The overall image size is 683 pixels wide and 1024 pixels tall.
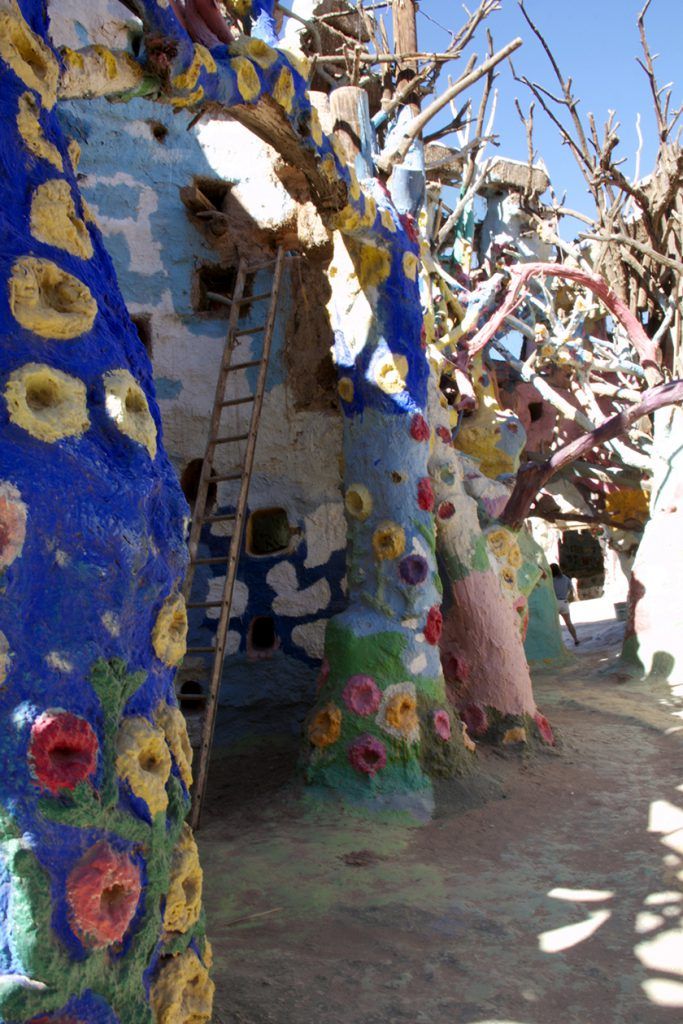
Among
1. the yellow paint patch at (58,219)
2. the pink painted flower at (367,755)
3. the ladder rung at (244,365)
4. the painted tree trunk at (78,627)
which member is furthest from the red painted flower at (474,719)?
the yellow paint patch at (58,219)

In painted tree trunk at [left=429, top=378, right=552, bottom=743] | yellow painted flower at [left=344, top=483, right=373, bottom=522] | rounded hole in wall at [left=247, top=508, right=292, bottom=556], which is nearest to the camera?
yellow painted flower at [left=344, top=483, right=373, bottom=522]

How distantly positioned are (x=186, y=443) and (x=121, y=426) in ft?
11.1

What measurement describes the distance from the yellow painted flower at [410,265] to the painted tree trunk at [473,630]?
0.76 meters

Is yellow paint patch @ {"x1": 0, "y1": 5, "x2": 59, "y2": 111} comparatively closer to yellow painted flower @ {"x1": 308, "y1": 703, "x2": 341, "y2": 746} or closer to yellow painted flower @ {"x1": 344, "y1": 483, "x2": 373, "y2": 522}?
yellow painted flower @ {"x1": 344, "y1": 483, "x2": 373, "y2": 522}

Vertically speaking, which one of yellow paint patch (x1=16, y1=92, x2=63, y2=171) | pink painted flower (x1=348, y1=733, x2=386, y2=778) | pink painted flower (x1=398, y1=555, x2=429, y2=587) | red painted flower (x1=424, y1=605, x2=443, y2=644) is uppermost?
yellow paint patch (x1=16, y1=92, x2=63, y2=171)

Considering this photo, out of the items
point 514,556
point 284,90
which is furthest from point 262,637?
point 284,90

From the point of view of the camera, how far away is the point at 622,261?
32.1 feet

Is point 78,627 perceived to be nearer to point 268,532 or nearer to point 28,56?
point 28,56

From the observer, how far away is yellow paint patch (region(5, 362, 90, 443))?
6.50 ft

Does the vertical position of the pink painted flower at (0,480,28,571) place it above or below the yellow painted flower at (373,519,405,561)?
below

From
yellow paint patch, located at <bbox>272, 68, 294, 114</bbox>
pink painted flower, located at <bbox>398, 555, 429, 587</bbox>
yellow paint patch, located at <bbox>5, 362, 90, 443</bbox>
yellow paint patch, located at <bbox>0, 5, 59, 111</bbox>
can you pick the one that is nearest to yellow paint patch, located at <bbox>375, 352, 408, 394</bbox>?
pink painted flower, located at <bbox>398, 555, 429, 587</bbox>

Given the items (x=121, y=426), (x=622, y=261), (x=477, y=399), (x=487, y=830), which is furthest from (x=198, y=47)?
(x=622, y=261)

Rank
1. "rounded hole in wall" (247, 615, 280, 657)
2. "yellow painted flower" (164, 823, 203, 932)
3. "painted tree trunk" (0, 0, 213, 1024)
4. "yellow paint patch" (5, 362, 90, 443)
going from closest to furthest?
1. "painted tree trunk" (0, 0, 213, 1024)
2. "yellow paint patch" (5, 362, 90, 443)
3. "yellow painted flower" (164, 823, 203, 932)
4. "rounded hole in wall" (247, 615, 280, 657)

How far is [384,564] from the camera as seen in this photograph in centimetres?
487
